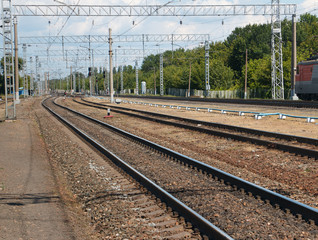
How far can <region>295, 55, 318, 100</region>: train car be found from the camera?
3296cm

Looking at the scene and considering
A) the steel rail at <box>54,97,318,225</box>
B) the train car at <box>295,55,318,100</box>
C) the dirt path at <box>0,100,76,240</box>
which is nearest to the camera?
the dirt path at <box>0,100,76,240</box>

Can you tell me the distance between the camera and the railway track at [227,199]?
603cm

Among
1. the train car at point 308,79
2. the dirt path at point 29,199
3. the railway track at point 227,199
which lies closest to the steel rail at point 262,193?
the railway track at point 227,199

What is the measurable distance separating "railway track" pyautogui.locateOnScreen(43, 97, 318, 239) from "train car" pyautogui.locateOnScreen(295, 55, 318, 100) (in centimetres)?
2497

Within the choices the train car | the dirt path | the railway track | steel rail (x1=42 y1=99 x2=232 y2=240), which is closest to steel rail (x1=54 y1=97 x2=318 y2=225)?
the railway track

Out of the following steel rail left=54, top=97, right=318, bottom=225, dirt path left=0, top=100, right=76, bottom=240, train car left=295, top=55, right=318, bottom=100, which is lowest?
dirt path left=0, top=100, right=76, bottom=240

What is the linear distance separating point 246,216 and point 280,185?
2.39 metres

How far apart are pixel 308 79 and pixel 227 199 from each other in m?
29.3

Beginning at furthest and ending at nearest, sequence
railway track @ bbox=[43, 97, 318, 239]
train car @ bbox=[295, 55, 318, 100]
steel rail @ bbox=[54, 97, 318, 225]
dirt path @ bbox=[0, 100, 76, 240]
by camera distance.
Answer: train car @ bbox=[295, 55, 318, 100] → steel rail @ bbox=[54, 97, 318, 225] → railway track @ bbox=[43, 97, 318, 239] → dirt path @ bbox=[0, 100, 76, 240]

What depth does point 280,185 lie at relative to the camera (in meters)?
8.56

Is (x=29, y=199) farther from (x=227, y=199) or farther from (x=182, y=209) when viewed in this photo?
(x=227, y=199)

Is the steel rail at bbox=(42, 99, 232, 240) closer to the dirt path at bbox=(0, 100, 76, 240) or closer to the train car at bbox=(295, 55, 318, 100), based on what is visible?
the dirt path at bbox=(0, 100, 76, 240)

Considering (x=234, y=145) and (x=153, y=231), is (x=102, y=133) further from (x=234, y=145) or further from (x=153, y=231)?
(x=153, y=231)

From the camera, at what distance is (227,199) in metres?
7.54
